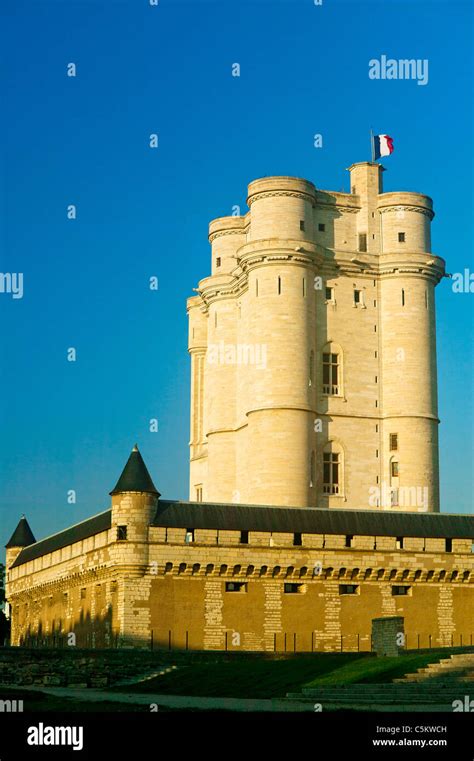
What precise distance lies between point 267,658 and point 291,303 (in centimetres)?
2585

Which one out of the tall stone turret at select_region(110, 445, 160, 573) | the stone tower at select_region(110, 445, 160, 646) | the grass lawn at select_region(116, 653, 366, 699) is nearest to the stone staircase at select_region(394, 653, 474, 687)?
the grass lawn at select_region(116, 653, 366, 699)

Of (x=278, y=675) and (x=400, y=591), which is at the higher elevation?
(x=400, y=591)

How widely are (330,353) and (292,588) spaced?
21053mm

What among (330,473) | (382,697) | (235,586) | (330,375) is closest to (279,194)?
(330,375)

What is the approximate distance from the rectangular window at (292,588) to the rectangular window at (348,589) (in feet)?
6.25

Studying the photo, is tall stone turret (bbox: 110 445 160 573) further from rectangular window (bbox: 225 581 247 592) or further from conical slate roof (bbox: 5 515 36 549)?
conical slate roof (bbox: 5 515 36 549)

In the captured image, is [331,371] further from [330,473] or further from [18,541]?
[18,541]

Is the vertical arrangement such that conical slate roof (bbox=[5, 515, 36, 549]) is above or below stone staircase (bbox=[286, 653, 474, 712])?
Result: above

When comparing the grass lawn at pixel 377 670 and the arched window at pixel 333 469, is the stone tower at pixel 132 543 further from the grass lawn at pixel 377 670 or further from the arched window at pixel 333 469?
the arched window at pixel 333 469

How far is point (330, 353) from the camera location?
76.2m

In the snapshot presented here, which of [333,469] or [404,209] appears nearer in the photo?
[333,469]

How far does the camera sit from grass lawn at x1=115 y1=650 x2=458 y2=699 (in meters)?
37.0

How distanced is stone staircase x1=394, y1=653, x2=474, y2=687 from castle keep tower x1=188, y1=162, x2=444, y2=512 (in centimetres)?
3412

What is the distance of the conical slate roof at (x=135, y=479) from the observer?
57.0m
